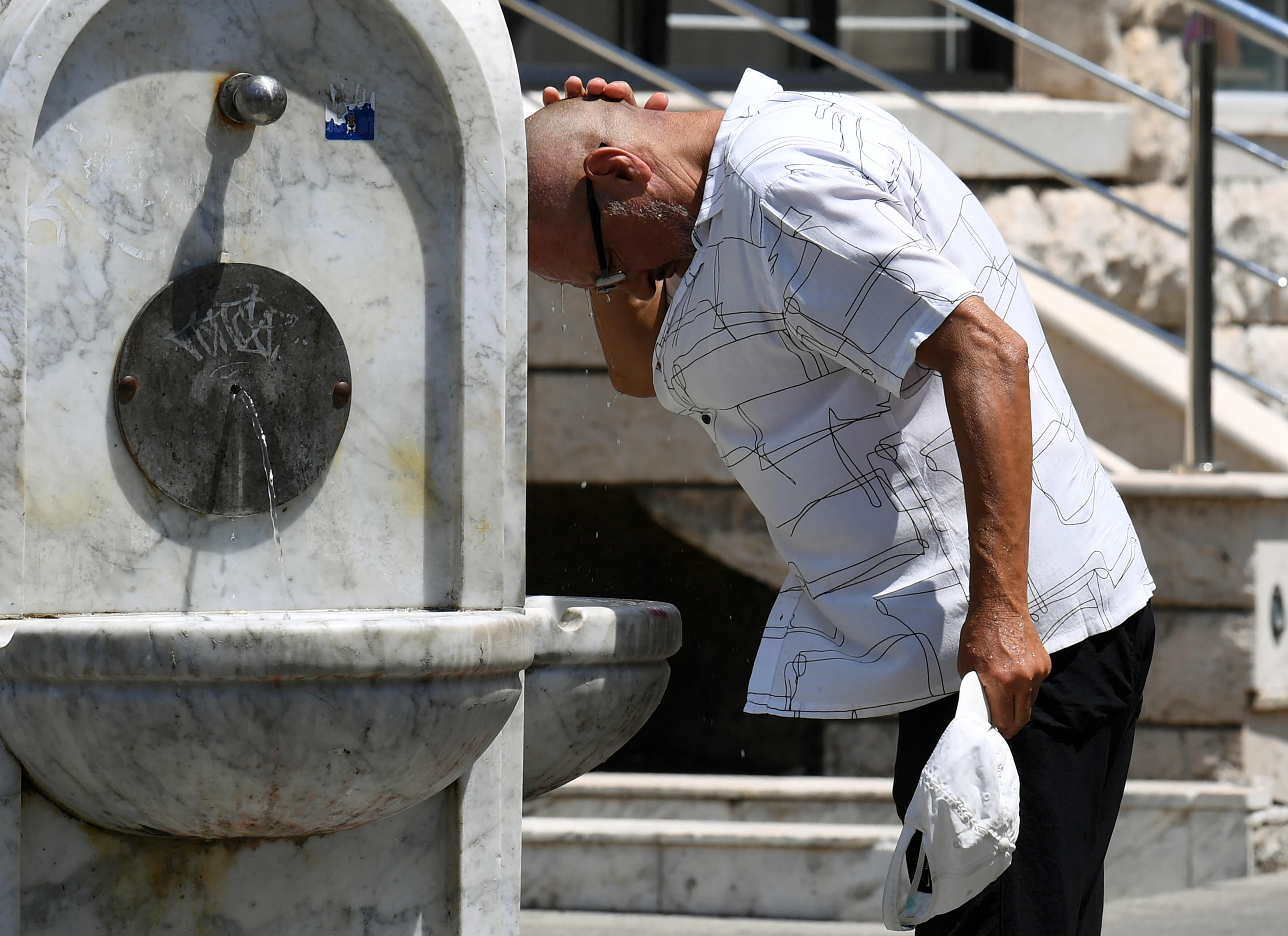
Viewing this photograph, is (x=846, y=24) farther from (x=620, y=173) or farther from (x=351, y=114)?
(x=620, y=173)

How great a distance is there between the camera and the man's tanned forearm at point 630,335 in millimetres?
2887

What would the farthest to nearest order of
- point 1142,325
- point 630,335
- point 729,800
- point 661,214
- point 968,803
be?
point 1142,325, point 729,800, point 630,335, point 661,214, point 968,803

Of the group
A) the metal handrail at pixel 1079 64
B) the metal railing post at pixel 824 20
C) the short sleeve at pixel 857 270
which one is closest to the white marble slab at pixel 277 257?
the short sleeve at pixel 857 270

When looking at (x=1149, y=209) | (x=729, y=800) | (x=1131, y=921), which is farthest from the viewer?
(x=1149, y=209)

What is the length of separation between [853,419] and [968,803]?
542 millimetres

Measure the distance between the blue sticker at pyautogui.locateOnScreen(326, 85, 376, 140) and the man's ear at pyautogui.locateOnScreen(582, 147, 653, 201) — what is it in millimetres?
458

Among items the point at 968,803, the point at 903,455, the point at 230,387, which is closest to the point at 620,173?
the point at 903,455

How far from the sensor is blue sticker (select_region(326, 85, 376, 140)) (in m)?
2.62

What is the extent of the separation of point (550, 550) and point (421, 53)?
2.81m

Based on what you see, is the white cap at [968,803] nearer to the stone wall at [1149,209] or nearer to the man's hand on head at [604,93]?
the man's hand on head at [604,93]

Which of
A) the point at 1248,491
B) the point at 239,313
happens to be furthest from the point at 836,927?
the point at 239,313

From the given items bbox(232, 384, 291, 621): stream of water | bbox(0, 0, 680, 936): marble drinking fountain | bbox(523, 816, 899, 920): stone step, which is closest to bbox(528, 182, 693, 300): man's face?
bbox(0, 0, 680, 936): marble drinking fountain

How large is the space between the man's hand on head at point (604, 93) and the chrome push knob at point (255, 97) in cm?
42

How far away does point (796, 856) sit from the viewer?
421cm
